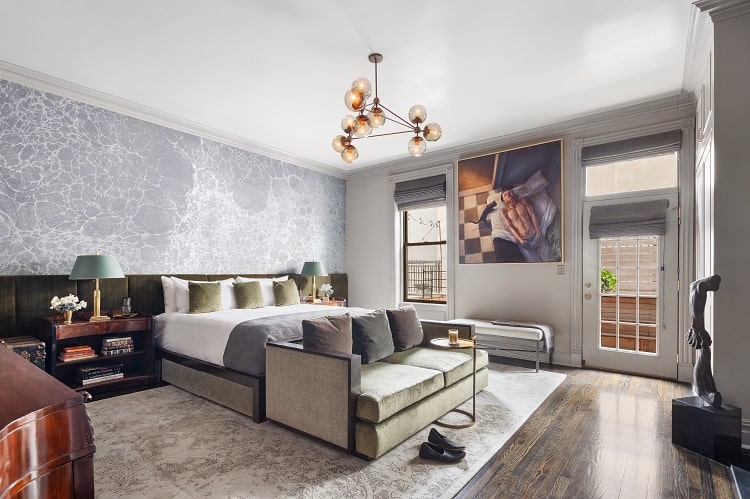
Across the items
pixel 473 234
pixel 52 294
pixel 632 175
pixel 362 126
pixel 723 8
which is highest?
pixel 723 8

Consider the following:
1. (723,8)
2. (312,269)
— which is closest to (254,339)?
(312,269)

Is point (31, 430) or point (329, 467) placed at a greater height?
point (31, 430)

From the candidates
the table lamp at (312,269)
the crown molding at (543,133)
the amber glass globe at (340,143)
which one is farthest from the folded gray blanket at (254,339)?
the crown molding at (543,133)

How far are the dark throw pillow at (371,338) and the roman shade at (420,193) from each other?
3.13m

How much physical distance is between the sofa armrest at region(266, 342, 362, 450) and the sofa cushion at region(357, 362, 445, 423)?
9 centimetres

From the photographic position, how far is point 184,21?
9.46ft

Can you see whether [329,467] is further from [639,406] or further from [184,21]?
[184,21]

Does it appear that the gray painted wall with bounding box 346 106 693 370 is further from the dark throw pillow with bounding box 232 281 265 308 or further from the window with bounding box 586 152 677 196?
the dark throw pillow with bounding box 232 281 265 308

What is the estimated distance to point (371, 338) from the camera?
323cm

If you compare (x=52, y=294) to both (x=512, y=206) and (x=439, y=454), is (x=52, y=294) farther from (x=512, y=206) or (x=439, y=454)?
(x=512, y=206)

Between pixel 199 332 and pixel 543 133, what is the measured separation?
4.63 m

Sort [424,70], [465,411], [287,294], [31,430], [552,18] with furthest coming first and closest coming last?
[287,294]
[424,70]
[465,411]
[552,18]
[31,430]

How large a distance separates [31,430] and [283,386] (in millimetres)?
1963

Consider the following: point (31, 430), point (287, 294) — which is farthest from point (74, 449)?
point (287, 294)
